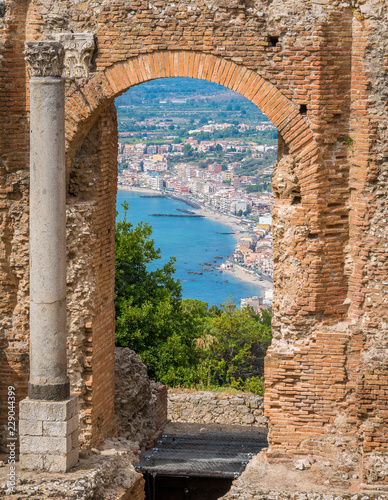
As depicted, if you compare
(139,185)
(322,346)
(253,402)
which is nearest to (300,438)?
(322,346)

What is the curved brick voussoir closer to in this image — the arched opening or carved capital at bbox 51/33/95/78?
the arched opening

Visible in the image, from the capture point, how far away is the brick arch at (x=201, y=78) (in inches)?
405

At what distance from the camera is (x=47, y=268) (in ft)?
31.4

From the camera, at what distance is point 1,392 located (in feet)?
37.1

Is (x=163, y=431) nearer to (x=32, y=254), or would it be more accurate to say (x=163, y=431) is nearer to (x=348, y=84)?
(x=32, y=254)

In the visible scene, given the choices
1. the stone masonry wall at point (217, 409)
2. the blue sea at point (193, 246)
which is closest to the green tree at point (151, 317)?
the stone masonry wall at point (217, 409)

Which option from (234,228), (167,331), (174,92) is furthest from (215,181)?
(167,331)

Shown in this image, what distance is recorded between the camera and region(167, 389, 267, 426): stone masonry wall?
16859 mm

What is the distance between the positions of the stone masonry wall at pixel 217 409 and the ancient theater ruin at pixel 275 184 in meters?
5.97

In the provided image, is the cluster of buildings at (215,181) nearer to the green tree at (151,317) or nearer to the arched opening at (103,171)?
the green tree at (151,317)

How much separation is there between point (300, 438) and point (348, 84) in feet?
14.5

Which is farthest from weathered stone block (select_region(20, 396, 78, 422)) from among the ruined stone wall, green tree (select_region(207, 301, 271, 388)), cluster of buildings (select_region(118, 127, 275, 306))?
cluster of buildings (select_region(118, 127, 275, 306))

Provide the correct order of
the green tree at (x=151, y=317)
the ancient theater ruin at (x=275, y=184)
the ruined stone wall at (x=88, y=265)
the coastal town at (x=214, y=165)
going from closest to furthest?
the ancient theater ruin at (x=275, y=184) < the ruined stone wall at (x=88, y=265) < the green tree at (x=151, y=317) < the coastal town at (x=214, y=165)

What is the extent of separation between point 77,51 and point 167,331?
1078 cm
